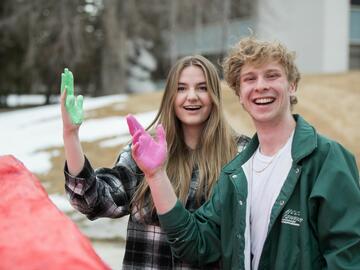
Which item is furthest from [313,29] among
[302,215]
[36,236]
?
[36,236]

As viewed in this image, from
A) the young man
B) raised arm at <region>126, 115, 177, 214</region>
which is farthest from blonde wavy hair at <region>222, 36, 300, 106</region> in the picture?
raised arm at <region>126, 115, 177, 214</region>

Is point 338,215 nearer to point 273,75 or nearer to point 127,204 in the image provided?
point 273,75

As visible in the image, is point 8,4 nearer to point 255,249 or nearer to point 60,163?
point 60,163

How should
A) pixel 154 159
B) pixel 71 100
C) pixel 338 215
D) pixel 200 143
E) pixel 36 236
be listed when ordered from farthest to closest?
pixel 200 143 < pixel 71 100 < pixel 154 159 < pixel 338 215 < pixel 36 236

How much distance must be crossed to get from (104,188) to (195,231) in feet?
1.74

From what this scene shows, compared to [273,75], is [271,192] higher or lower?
lower

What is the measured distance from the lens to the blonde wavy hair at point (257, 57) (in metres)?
2.11

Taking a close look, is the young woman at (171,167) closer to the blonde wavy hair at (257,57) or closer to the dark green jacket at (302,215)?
the dark green jacket at (302,215)

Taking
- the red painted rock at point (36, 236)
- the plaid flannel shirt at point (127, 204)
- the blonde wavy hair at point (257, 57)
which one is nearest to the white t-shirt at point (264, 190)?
the blonde wavy hair at point (257, 57)

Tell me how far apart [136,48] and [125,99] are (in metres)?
11.1

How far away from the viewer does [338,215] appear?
1.89m

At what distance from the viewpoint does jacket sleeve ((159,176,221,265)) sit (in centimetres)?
222

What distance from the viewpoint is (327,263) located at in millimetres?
1886

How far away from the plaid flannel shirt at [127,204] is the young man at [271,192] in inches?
11.8
